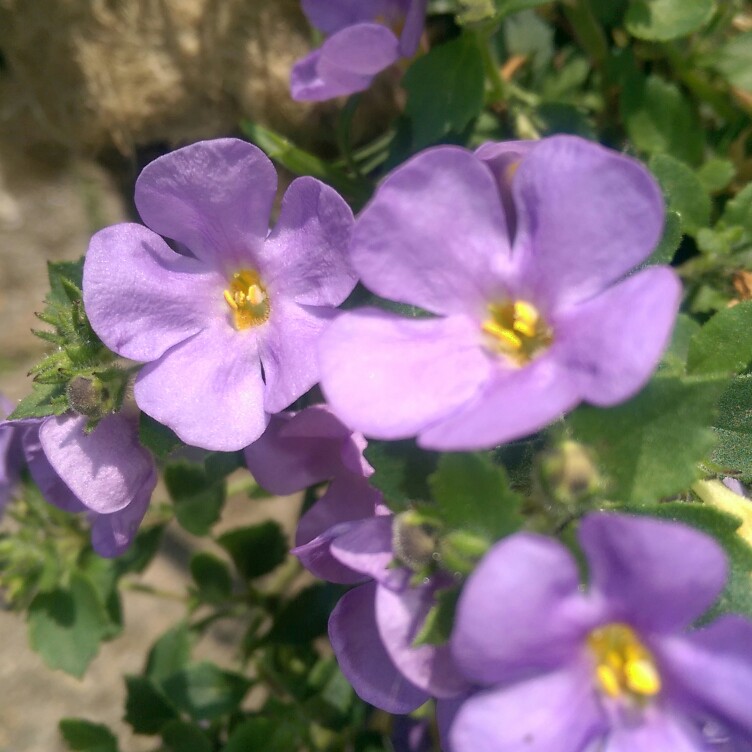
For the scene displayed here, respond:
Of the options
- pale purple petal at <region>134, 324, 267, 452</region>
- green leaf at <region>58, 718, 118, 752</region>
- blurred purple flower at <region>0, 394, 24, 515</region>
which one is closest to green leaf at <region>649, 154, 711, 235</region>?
pale purple petal at <region>134, 324, 267, 452</region>

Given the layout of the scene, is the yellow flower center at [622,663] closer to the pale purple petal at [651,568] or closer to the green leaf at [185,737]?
the pale purple petal at [651,568]

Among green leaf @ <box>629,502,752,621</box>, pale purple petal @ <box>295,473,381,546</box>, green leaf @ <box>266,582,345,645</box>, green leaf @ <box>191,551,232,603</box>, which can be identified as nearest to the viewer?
green leaf @ <box>629,502,752,621</box>

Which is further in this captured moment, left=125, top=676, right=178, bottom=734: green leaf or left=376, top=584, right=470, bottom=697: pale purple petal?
left=125, top=676, right=178, bottom=734: green leaf

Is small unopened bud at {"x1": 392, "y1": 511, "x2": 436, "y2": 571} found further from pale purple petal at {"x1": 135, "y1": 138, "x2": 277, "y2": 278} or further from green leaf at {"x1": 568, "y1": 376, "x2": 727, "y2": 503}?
pale purple petal at {"x1": 135, "y1": 138, "x2": 277, "y2": 278}

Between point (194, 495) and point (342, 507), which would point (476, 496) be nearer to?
point (342, 507)

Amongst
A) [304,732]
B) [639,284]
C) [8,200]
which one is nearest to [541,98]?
[639,284]

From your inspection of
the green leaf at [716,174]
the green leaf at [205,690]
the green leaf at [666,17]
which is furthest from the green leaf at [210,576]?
the green leaf at [666,17]

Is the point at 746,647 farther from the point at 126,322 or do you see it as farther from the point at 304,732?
the point at 304,732
